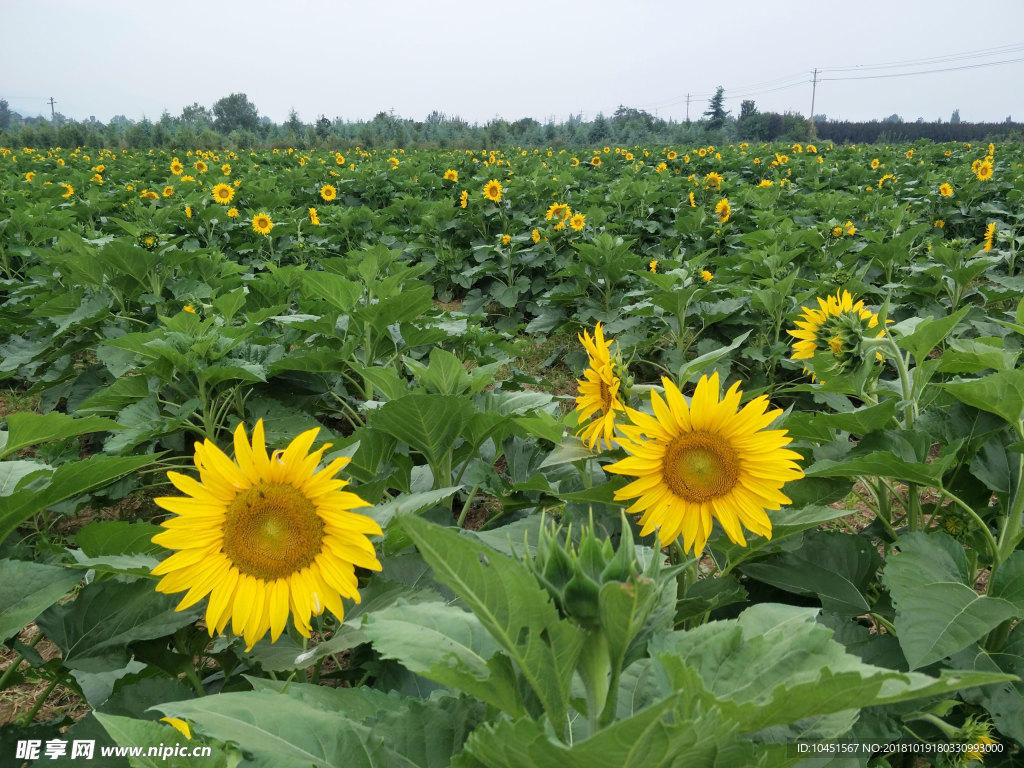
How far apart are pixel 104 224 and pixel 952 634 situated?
28.6ft

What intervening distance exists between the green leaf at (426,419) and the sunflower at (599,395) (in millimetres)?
341

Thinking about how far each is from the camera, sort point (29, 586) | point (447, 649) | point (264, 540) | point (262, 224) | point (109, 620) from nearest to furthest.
Result: point (447, 649) < point (264, 540) < point (29, 586) < point (109, 620) < point (262, 224)

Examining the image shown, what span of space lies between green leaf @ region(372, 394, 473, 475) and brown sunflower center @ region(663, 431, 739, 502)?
655 mm

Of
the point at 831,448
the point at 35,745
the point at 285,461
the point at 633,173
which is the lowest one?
the point at 35,745

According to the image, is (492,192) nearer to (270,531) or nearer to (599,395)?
(599,395)

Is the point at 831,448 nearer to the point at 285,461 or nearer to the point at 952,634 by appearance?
the point at 952,634

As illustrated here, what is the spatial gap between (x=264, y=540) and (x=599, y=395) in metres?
0.80

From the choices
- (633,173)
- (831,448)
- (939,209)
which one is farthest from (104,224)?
(939,209)

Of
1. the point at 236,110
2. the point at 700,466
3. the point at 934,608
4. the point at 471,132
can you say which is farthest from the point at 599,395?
the point at 236,110

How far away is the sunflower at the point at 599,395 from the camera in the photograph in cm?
149

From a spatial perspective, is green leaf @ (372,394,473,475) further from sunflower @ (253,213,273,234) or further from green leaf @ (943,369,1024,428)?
sunflower @ (253,213,273,234)

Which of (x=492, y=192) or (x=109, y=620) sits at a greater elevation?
(x=492, y=192)

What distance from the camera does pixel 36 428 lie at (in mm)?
1562

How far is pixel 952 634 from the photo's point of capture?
4.05 ft
